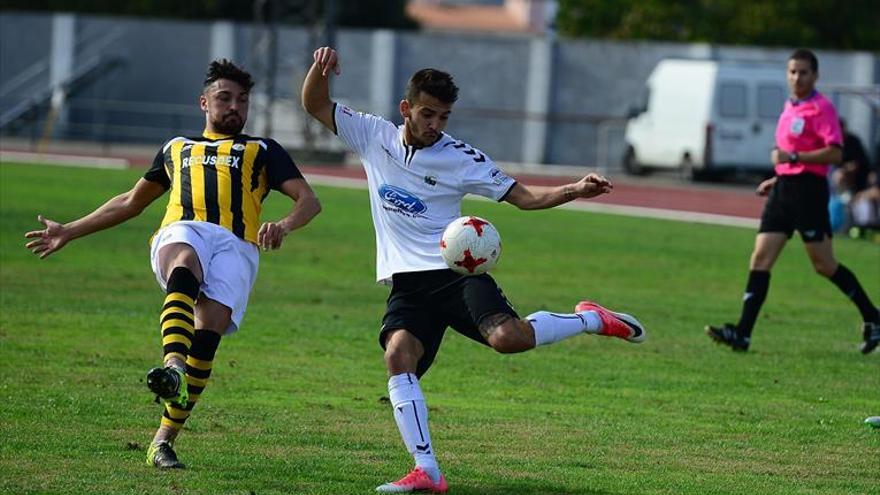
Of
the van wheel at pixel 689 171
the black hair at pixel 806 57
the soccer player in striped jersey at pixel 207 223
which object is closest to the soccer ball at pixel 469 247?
the soccer player in striped jersey at pixel 207 223

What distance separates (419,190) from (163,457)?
1.72 meters

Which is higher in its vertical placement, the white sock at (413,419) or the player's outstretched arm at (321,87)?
the player's outstretched arm at (321,87)

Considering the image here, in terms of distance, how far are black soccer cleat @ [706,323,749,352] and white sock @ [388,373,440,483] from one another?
579 centimetres

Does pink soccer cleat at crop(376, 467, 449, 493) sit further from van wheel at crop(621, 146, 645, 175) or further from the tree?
the tree

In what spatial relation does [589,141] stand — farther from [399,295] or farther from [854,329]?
[399,295]

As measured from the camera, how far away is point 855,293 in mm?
13500

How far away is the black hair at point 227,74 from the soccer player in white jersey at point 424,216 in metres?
0.30

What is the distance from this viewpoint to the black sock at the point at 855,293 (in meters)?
13.4

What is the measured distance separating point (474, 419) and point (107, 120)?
135 ft

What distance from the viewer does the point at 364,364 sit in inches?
468

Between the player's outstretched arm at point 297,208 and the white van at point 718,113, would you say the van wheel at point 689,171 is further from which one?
the player's outstretched arm at point 297,208

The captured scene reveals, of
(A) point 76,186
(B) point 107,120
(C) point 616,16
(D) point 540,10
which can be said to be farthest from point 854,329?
(D) point 540,10

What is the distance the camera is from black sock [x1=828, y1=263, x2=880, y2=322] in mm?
13430

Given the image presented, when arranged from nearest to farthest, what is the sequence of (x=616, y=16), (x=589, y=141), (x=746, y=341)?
(x=746, y=341) < (x=589, y=141) < (x=616, y=16)
